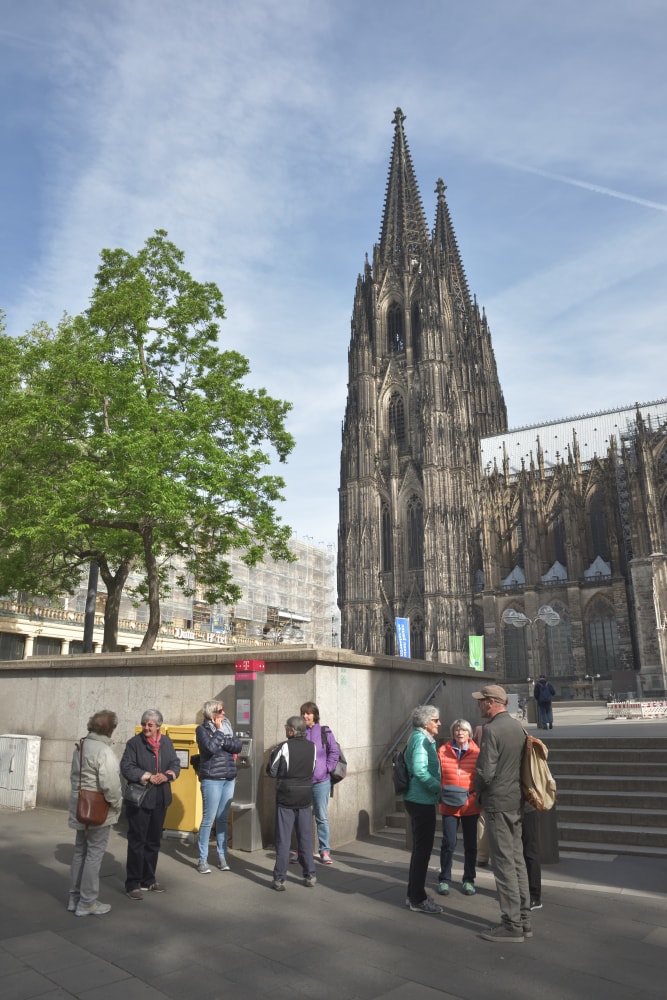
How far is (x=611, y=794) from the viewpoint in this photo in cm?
875

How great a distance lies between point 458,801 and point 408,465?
178ft

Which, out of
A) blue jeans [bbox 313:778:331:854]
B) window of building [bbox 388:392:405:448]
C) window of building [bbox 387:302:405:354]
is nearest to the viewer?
blue jeans [bbox 313:778:331:854]

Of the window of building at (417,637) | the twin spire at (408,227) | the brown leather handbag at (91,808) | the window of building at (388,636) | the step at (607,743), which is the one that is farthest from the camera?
the twin spire at (408,227)

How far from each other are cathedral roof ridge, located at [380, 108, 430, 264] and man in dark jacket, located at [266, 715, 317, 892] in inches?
2566

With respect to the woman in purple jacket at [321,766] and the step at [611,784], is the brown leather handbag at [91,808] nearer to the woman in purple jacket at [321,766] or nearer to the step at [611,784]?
the woman in purple jacket at [321,766]

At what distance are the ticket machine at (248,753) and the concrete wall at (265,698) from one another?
1.01ft

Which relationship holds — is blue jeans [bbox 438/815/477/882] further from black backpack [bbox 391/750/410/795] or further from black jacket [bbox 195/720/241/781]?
black jacket [bbox 195/720/241/781]

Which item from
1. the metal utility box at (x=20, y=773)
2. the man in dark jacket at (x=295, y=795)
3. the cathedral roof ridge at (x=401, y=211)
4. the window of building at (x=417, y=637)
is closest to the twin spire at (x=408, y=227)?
the cathedral roof ridge at (x=401, y=211)

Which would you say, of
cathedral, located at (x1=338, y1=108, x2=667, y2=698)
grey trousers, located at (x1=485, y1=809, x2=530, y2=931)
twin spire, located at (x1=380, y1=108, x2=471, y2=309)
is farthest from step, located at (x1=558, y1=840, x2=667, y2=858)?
twin spire, located at (x1=380, y1=108, x2=471, y2=309)

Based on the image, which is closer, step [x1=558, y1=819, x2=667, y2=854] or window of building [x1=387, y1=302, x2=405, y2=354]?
step [x1=558, y1=819, x2=667, y2=854]

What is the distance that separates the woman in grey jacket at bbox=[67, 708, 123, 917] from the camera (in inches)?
218

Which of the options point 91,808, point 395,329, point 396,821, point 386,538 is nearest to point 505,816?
point 91,808

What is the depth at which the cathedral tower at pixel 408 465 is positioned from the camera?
5606 cm

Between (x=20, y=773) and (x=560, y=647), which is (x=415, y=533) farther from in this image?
(x=20, y=773)
